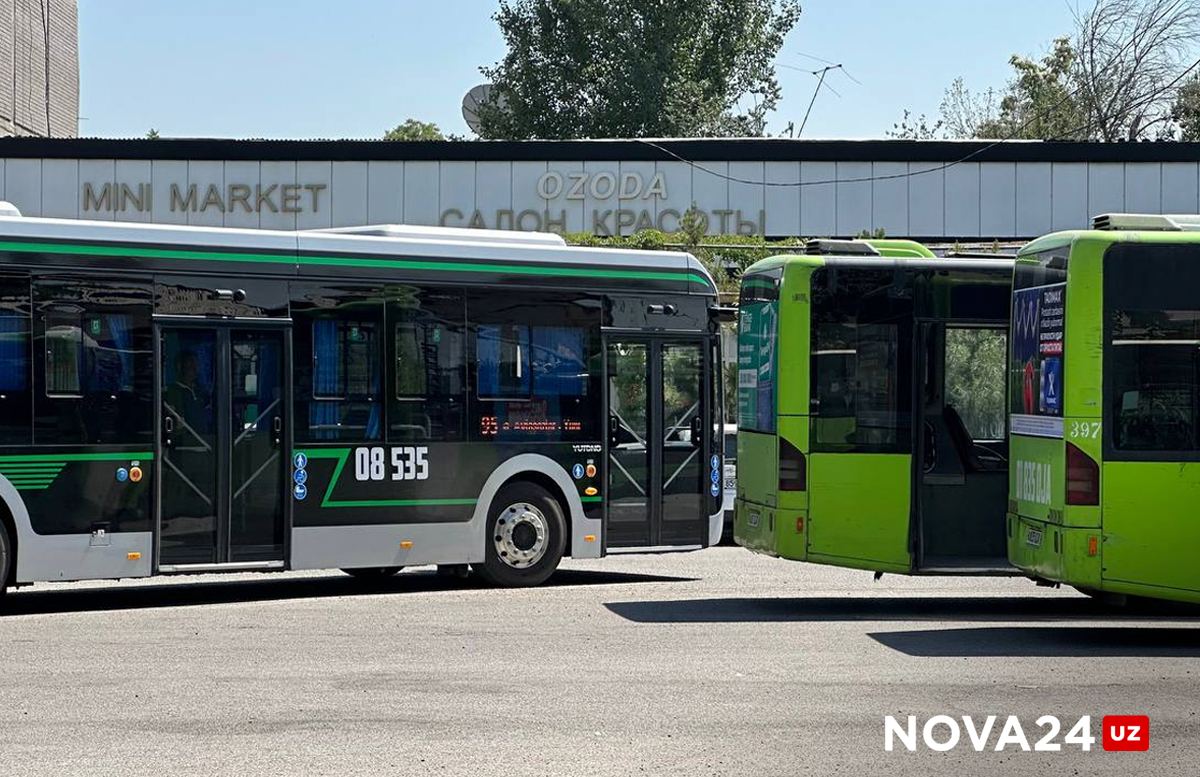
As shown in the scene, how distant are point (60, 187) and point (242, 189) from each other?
3.33 meters

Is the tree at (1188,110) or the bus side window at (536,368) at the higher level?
the tree at (1188,110)

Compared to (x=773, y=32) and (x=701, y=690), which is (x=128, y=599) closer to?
(x=701, y=690)

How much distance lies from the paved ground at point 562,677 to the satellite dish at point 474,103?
143 feet

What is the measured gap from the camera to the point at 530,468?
16.2m

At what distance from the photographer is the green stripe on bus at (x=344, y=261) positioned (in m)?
14.1

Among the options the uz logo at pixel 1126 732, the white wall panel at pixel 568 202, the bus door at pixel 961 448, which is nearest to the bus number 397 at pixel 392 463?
the bus door at pixel 961 448

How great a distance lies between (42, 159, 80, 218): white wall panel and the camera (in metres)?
32.6

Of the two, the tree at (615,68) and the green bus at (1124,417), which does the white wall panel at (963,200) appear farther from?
the tree at (615,68)

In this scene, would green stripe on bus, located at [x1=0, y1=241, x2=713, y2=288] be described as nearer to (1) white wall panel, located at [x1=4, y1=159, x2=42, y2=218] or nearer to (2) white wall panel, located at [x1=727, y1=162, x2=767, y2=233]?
(2) white wall panel, located at [x1=727, y1=162, x2=767, y2=233]

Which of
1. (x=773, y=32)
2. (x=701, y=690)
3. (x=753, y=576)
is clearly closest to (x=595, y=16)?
(x=773, y=32)

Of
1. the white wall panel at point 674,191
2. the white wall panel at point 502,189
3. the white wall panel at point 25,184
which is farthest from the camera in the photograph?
the white wall panel at point 674,191

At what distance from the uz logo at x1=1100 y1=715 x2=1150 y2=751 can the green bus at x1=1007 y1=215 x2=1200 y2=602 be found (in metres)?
2.73

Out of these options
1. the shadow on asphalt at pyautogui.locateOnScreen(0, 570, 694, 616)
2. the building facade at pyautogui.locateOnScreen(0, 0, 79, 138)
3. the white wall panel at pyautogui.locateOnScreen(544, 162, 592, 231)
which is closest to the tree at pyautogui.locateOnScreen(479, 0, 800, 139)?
the building facade at pyautogui.locateOnScreen(0, 0, 79, 138)

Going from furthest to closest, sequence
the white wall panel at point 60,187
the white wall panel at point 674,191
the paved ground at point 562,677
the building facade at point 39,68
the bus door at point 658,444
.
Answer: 1. the building facade at point 39,68
2. the white wall panel at point 674,191
3. the white wall panel at point 60,187
4. the bus door at point 658,444
5. the paved ground at point 562,677
